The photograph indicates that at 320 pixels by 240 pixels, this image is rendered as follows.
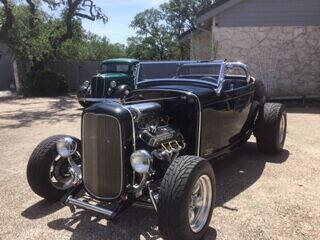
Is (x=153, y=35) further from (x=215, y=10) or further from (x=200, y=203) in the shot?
Answer: (x=200, y=203)

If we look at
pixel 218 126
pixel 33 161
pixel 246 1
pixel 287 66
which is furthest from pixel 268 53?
pixel 33 161

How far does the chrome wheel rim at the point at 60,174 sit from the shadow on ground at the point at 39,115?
6173 millimetres

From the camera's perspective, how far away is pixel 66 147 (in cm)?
507

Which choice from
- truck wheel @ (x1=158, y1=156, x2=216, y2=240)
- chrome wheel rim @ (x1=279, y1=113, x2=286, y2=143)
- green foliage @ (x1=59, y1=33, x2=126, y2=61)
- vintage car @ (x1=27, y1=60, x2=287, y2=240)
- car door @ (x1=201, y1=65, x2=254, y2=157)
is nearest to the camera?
truck wheel @ (x1=158, y1=156, x2=216, y2=240)

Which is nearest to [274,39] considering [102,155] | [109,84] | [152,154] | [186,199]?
[109,84]

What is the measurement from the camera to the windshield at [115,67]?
15.3 m

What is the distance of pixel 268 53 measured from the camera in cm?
1575

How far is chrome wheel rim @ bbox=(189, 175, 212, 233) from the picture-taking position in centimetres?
438

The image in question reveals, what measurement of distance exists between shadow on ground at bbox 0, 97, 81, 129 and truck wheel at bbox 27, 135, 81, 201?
6.23 m

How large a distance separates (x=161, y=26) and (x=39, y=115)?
3412cm

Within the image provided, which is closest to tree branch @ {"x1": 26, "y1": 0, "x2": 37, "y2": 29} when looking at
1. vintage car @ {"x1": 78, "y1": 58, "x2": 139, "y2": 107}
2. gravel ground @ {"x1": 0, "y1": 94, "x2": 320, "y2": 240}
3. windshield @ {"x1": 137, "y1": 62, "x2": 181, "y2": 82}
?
vintage car @ {"x1": 78, "y1": 58, "x2": 139, "y2": 107}

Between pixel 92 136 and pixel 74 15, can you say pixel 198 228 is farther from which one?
pixel 74 15

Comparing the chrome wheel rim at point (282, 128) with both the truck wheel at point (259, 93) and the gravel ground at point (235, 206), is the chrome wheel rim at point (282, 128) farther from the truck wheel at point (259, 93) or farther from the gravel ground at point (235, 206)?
the truck wheel at point (259, 93)

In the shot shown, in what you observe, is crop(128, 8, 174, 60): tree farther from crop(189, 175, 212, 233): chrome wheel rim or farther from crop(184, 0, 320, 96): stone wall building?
crop(189, 175, 212, 233): chrome wheel rim
